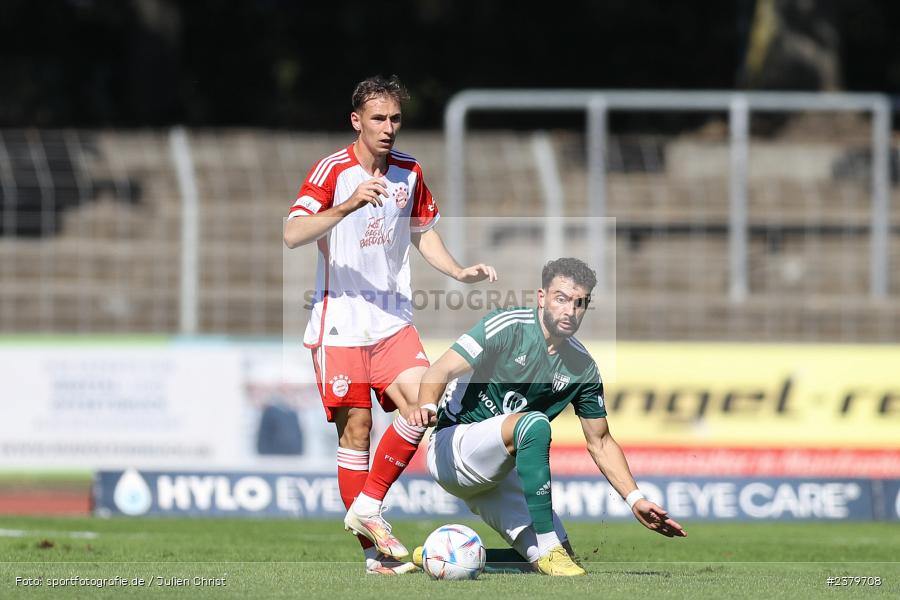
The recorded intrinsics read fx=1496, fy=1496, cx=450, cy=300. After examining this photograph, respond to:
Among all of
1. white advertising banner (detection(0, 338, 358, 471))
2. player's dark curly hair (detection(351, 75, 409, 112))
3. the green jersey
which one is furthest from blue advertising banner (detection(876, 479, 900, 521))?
player's dark curly hair (detection(351, 75, 409, 112))

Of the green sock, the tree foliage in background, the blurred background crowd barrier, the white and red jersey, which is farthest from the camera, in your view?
the tree foliage in background

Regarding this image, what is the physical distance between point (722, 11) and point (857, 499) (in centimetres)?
1530

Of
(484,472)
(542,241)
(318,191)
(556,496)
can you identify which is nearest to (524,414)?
(484,472)

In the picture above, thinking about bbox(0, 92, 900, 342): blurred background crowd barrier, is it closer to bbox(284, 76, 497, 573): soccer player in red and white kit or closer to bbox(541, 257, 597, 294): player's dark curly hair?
bbox(284, 76, 497, 573): soccer player in red and white kit

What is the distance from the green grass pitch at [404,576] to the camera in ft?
20.8

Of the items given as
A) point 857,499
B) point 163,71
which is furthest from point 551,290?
point 163,71

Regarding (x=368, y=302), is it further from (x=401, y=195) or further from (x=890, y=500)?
(x=890, y=500)

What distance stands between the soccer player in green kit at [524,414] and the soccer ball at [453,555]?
1.09 feet

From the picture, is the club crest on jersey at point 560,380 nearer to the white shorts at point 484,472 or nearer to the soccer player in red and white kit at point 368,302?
the white shorts at point 484,472

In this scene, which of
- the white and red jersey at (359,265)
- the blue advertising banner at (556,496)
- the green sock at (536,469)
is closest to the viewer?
the green sock at (536,469)

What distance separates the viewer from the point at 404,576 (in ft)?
22.8

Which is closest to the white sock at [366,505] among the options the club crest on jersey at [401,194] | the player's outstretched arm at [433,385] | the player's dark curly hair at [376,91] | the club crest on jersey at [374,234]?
the player's outstretched arm at [433,385]

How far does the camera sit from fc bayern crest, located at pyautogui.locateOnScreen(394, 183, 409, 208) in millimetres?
7535

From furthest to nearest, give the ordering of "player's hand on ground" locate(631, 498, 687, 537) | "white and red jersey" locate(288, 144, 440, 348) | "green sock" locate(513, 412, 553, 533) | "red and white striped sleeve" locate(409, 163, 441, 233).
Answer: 1. "red and white striped sleeve" locate(409, 163, 441, 233)
2. "white and red jersey" locate(288, 144, 440, 348)
3. "green sock" locate(513, 412, 553, 533)
4. "player's hand on ground" locate(631, 498, 687, 537)
